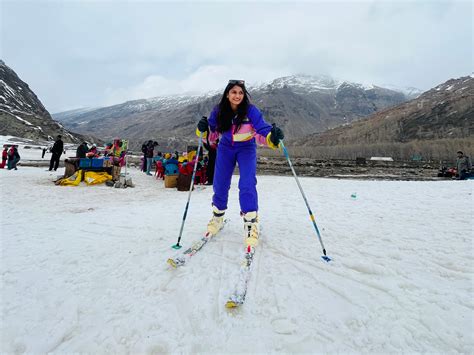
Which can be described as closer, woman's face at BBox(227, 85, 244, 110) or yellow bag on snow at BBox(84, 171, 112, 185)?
woman's face at BBox(227, 85, 244, 110)

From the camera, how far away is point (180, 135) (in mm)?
199750

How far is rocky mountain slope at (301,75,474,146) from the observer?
345 ft

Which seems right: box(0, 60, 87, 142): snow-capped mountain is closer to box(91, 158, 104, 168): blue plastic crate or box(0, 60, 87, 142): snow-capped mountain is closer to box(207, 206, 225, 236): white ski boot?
box(91, 158, 104, 168): blue plastic crate

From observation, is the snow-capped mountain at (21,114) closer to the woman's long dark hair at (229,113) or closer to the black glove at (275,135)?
the woman's long dark hair at (229,113)

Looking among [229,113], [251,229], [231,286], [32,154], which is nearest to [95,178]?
[229,113]

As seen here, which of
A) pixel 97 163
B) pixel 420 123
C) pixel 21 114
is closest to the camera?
pixel 97 163

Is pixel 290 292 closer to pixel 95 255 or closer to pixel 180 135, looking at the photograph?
pixel 95 255

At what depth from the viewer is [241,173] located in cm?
389

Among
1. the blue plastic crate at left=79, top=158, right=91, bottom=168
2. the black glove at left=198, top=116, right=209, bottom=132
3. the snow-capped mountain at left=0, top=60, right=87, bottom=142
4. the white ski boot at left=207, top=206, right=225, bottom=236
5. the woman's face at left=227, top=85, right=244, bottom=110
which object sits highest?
the snow-capped mountain at left=0, top=60, right=87, bottom=142

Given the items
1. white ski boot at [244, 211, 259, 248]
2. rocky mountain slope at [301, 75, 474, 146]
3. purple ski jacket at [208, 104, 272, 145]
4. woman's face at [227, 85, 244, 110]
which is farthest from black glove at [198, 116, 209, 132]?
rocky mountain slope at [301, 75, 474, 146]

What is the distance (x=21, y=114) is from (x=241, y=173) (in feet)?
321

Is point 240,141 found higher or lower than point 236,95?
lower

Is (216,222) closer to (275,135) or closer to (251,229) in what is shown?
(251,229)

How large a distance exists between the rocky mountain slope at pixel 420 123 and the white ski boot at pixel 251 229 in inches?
4943
